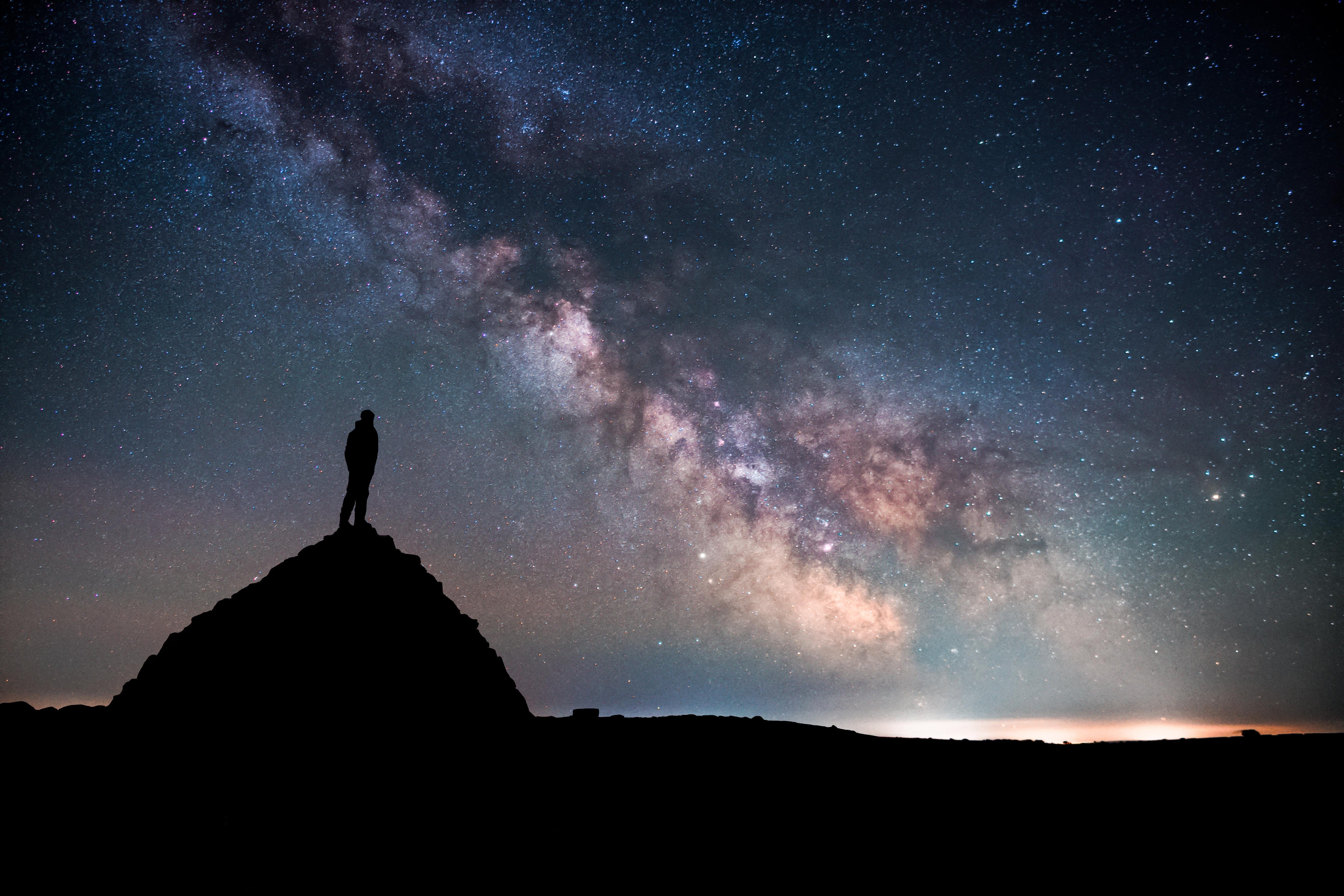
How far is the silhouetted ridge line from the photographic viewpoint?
1051 cm

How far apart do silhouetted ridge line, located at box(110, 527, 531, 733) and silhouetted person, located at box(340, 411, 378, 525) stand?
36 centimetres

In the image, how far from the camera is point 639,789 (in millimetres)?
14344

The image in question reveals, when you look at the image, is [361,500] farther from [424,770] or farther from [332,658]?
[424,770]

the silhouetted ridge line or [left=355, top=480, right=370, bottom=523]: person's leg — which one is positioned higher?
[left=355, top=480, right=370, bottom=523]: person's leg

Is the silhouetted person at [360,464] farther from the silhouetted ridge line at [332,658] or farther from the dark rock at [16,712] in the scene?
the dark rock at [16,712]

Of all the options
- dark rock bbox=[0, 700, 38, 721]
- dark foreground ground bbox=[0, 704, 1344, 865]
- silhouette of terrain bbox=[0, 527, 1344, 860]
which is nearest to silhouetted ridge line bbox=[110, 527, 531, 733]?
silhouette of terrain bbox=[0, 527, 1344, 860]

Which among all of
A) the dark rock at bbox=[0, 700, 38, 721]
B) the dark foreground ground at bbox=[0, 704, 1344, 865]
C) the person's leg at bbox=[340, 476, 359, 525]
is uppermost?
the person's leg at bbox=[340, 476, 359, 525]

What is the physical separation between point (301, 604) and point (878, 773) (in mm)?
14622

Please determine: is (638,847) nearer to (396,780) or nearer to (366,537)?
(396,780)

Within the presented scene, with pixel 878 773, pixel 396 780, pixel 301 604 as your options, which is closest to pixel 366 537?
pixel 301 604

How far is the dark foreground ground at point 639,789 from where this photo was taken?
9531mm

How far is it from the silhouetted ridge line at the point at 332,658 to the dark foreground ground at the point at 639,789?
0.31 m

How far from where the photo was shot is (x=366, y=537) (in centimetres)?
1321

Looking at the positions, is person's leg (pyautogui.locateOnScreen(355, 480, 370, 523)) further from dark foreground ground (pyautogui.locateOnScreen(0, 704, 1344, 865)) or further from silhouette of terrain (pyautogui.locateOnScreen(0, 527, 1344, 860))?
dark foreground ground (pyautogui.locateOnScreen(0, 704, 1344, 865))
